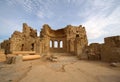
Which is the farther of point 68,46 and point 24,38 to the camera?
point 68,46

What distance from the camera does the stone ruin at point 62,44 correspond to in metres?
8.62

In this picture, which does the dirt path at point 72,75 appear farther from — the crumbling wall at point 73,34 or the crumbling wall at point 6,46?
the crumbling wall at point 6,46

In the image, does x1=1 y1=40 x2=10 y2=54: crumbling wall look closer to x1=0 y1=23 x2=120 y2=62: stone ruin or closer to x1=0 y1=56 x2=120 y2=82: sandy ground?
x1=0 y1=23 x2=120 y2=62: stone ruin

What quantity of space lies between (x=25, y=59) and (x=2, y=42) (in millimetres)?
19090

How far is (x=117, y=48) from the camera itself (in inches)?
310

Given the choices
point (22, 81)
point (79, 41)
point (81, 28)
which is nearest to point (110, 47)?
point (79, 41)

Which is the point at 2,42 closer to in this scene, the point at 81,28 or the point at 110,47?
the point at 81,28

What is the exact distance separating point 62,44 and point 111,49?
17.9 meters

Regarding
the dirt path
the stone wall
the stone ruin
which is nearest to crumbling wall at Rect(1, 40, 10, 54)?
the stone ruin

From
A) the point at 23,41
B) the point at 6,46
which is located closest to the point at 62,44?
the point at 23,41

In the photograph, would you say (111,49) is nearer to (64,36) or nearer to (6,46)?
(64,36)

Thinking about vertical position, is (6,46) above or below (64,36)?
below

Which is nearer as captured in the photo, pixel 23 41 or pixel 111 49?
pixel 111 49

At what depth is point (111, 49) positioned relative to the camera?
27.2 feet
